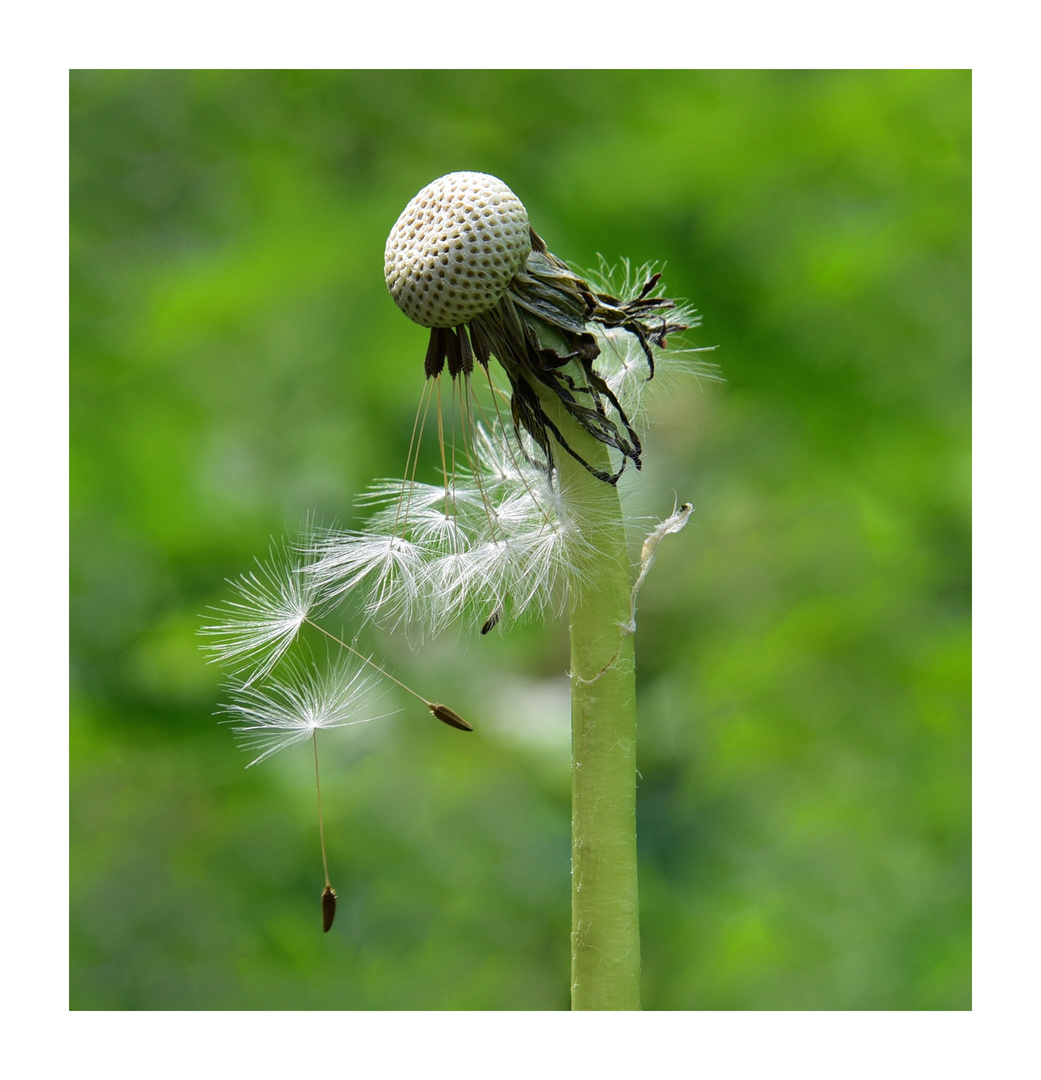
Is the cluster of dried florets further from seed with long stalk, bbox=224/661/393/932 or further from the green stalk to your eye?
seed with long stalk, bbox=224/661/393/932

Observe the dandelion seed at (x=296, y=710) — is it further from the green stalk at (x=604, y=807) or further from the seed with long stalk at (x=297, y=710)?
the green stalk at (x=604, y=807)

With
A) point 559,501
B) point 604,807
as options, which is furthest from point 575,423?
point 604,807

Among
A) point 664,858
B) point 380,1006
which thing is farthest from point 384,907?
point 664,858

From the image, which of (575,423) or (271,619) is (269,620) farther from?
(575,423)

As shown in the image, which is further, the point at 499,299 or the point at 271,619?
the point at 271,619

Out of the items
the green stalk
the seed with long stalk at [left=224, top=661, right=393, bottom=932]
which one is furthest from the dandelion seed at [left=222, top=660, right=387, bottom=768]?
the green stalk

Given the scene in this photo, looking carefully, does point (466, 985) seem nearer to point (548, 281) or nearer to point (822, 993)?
point (822, 993)
